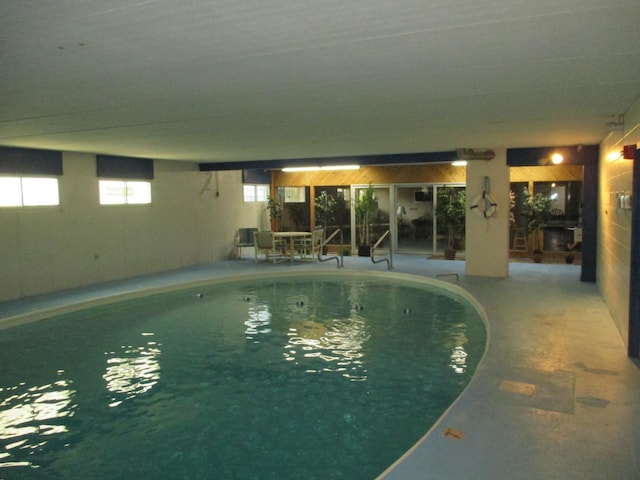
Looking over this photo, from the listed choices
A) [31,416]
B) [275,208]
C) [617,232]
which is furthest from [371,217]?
[31,416]

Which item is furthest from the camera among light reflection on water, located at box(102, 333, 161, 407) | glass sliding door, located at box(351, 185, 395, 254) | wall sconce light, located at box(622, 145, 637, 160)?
glass sliding door, located at box(351, 185, 395, 254)

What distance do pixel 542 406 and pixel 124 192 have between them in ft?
31.5

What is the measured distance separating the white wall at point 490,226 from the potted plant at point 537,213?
228 centimetres

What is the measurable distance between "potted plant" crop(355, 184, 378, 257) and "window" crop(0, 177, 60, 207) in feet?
25.0

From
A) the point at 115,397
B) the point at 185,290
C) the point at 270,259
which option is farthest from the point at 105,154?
the point at 115,397

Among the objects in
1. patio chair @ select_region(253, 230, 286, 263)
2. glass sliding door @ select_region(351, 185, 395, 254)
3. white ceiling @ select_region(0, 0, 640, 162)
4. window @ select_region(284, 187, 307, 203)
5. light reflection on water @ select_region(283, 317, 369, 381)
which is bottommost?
light reflection on water @ select_region(283, 317, 369, 381)

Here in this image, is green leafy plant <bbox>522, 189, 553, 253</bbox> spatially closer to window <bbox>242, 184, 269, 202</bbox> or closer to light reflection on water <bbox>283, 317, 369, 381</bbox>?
light reflection on water <bbox>283, 317, 369, 381</bbox>

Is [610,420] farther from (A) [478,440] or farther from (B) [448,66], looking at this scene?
(B) [448,66]

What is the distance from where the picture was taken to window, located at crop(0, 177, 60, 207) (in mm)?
8398

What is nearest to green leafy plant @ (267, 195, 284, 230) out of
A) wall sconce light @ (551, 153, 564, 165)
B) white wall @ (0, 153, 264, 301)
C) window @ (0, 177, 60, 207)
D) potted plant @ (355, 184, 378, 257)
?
white wall @ (0, 153, 264, 301)

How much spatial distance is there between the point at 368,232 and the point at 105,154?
734 centimetres

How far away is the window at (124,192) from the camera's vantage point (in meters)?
10.4

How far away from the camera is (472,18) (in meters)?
2.71

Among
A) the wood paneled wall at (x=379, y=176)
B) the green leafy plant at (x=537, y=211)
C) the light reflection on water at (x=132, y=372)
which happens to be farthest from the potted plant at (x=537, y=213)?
the light reflection on water at (x=132, y=372)
